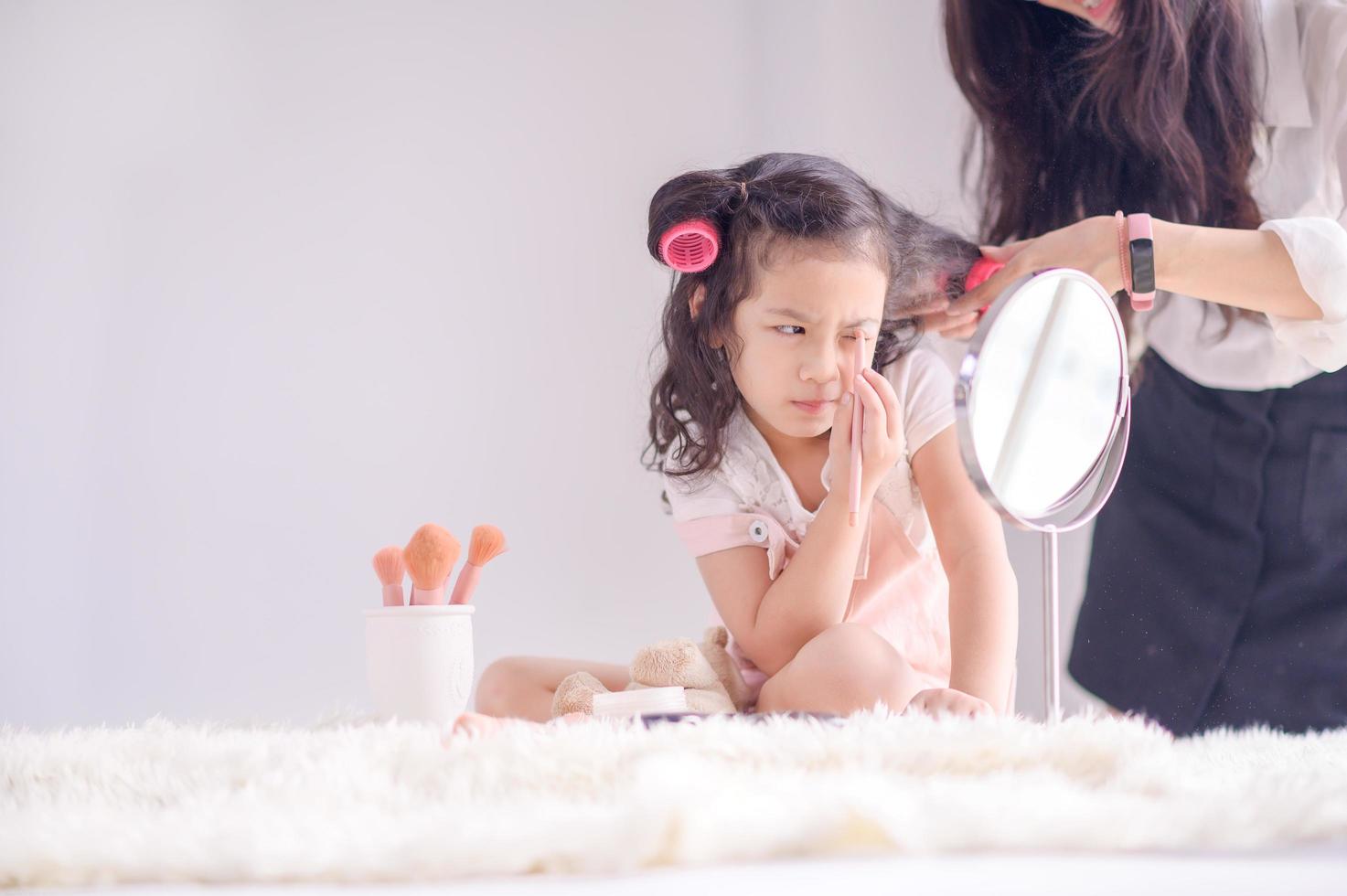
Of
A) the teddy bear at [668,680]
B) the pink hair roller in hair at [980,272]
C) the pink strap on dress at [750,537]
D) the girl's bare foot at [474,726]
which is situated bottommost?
the teddy bear at [668,680]

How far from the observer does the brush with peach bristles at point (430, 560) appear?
3.23 feet

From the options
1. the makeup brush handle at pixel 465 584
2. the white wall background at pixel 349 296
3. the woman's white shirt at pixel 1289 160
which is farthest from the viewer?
the white wall background at pixel 349 296

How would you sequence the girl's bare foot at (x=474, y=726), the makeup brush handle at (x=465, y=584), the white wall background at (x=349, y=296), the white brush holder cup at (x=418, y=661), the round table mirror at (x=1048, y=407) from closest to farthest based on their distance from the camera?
the girl's bare foot at (x=474, y=726) → the round table mirror at (x=1048, y=407) → the white brush holder cup at (x=418, y=661) → the makeup brush handle at (x=465, y=584) → the white wall background at (x=349, y=296)

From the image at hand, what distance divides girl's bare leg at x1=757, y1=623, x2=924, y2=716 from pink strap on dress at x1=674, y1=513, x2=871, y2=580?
20 cm

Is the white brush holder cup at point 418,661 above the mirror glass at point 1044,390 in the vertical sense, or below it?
below

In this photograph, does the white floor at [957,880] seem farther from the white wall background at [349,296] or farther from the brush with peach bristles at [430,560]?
the white wall background at [349,296]

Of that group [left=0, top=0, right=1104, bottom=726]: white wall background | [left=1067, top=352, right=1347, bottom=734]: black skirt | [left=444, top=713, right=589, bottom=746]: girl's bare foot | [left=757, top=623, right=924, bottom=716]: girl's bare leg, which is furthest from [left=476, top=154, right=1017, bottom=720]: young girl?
→ [left=0, top=0, right=1104, bottom=726]: white wall background

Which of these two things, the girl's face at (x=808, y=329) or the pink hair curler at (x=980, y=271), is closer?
the girl's face at (x=808, y=329)

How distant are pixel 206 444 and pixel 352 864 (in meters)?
1.62

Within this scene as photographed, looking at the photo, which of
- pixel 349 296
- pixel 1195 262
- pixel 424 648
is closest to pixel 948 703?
pixel 424 648

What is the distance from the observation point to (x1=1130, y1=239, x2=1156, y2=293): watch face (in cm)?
109

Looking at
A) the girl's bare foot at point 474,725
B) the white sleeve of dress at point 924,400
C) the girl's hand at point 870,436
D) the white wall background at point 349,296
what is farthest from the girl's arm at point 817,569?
the white wall background at point 349,296

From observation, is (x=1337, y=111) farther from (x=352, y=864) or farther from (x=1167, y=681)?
(x=352, y=864)

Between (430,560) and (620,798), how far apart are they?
52 cm
